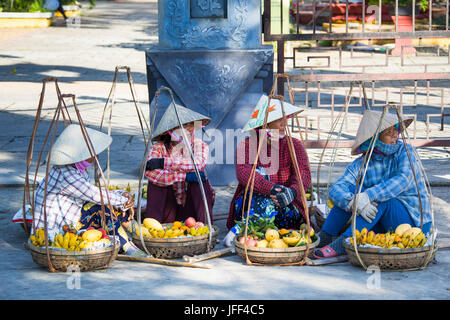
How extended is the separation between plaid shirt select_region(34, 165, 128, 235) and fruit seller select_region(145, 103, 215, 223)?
0.57m

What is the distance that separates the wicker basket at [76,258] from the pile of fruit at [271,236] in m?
0.84

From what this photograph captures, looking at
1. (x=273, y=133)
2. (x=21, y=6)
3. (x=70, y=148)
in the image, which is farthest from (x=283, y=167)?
(x=21, y=6)

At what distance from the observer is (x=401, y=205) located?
4.60 meters

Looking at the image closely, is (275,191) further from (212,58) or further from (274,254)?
(212,58)

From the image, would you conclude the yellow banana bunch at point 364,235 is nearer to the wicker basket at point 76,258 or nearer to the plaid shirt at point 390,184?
the plaid shirt at point 390,184

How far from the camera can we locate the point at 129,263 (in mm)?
4512

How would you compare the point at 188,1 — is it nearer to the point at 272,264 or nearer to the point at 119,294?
the point at 272,264

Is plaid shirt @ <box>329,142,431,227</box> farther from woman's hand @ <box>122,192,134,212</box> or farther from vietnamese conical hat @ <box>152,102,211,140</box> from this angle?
woman's hand @ <box>122,192,134,212</box>

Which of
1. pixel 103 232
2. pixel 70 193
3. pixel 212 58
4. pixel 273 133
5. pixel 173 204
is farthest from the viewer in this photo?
pixel 212 58

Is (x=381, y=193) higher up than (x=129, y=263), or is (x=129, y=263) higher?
(x=381, y=193)

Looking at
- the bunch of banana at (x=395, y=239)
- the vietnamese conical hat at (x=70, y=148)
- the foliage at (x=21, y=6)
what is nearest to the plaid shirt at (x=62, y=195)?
the vietnamese conical hat at (x=70, y=148)

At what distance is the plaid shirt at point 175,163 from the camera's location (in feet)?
16.5

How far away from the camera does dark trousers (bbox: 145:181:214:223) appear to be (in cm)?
507

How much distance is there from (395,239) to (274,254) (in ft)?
2.34
